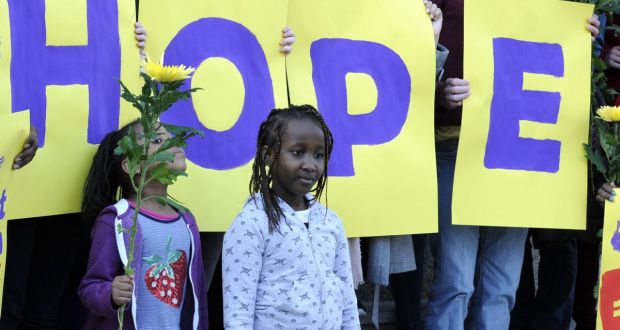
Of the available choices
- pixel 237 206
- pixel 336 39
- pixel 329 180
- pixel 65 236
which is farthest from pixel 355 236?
pixel 65 236

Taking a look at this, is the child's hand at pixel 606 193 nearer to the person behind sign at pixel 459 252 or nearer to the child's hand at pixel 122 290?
the person behind sign at pixel 459 252

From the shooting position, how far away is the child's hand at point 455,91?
461 cm

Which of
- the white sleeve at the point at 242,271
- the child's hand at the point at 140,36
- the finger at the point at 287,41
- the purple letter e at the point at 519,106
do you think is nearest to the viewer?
the white sleeve at the point at 242,271

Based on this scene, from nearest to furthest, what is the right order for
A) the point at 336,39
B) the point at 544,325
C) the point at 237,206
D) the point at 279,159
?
the point at 279,159, the point at 237,206, the point at 336,39, the point at 544,325

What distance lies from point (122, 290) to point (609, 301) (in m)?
2.39

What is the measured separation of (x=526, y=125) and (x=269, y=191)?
5.55ft

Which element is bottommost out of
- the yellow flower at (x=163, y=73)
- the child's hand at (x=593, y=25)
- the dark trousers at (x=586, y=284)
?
the dark trousers at (x=586, y=284)

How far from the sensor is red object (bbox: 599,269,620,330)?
4.68 meters

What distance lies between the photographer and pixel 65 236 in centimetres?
399

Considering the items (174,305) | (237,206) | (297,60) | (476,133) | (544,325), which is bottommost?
(544,325)

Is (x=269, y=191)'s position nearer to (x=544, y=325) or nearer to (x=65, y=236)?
(x=65, y=236)

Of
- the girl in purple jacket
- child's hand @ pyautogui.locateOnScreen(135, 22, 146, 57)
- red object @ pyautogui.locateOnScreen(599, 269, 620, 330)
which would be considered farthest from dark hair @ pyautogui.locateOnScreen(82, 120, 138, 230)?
red object @ pyautogui.locateOnScreen(599, 269, 620, 330)

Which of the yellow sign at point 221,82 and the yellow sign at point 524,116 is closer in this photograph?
the yellow sign at point 221,82

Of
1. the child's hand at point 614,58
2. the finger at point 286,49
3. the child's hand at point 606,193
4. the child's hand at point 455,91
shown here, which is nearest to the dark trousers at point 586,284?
the child's hand at point 606,193
